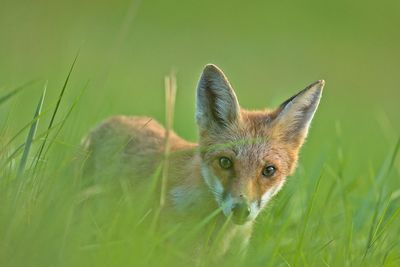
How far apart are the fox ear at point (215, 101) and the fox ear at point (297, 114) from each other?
1.30 feet

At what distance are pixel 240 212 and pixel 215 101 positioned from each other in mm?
1191

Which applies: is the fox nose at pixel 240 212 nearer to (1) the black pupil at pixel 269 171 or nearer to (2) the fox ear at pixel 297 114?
(1) the black pupil at pixel 269 171

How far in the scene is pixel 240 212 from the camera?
5727 mm

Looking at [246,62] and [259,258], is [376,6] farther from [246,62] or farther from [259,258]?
[259,258]

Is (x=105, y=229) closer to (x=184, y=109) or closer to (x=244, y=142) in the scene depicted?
(x=244, y=142)

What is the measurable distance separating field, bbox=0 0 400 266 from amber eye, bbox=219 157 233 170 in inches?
20.1

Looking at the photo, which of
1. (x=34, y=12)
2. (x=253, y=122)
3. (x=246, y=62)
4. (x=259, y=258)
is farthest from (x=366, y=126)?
(x=259, y=258)

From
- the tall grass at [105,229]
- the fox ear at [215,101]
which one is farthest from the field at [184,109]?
the fox ear at [215,101]

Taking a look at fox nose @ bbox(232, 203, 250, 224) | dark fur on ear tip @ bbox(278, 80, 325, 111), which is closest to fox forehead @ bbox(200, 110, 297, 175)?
dark fur on ear tip @ bbox(278, 80, 325, 111)

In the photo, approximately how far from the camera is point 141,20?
2738cm

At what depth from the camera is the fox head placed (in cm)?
587

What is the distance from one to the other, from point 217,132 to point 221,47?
765 inches

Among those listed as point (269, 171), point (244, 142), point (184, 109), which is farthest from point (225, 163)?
point (184, 109)

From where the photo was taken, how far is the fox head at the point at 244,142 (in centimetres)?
587
